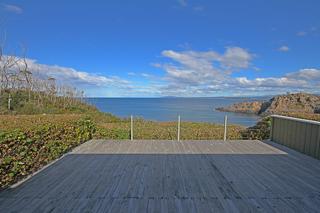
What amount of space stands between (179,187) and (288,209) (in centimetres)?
126

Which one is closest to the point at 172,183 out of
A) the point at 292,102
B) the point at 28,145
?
the point at 28,145

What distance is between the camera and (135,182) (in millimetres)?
3279

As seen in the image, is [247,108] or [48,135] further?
[247,108]

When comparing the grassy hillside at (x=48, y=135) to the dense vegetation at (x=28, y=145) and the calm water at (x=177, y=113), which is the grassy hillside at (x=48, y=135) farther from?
the calm water at (x=177, y=113)

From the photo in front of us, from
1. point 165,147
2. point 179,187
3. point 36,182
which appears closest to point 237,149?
point 165,147

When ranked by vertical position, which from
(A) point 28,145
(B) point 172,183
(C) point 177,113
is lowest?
(C) point 177,113

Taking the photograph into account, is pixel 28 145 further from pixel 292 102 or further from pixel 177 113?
pixel 292 102

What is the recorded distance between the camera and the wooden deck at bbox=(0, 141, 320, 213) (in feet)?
8.48

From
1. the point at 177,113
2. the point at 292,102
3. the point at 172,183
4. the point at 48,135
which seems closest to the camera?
the point at 172,183

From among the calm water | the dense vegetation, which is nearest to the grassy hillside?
the dense vegetation

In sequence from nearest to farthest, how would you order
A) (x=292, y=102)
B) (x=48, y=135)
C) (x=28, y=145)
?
(x=28, y=145)
(x=48, y=135)
(x=292, y=102)

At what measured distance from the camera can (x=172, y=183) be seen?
323 centimetres

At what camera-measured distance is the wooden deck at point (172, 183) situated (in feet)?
8.48

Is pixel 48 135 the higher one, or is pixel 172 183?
pixel 48 135
